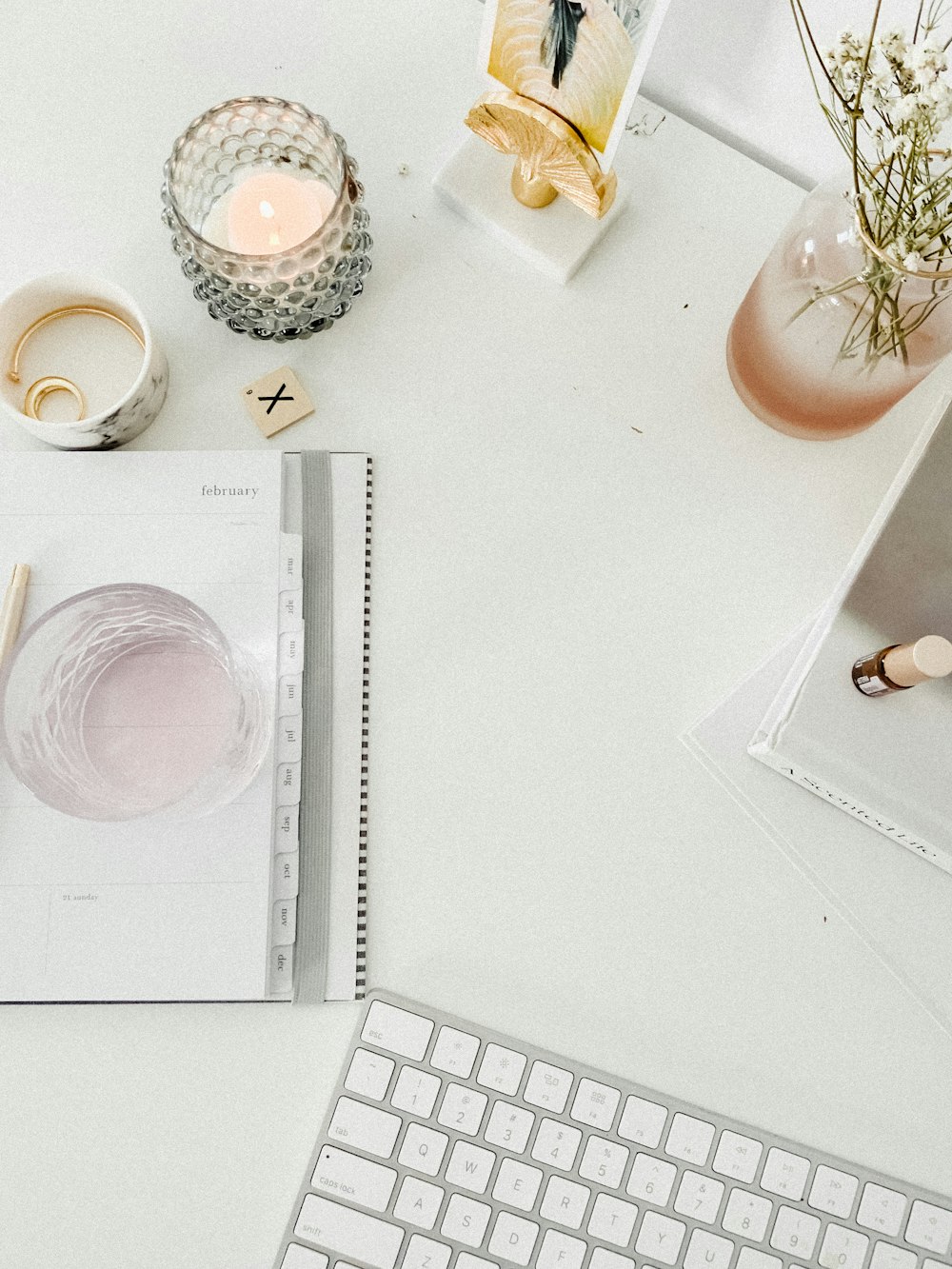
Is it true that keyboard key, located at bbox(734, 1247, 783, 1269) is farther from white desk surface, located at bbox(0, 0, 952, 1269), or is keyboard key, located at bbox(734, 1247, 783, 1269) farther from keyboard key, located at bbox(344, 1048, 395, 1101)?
keyboard key, located at bbox(344, 1048, 395, 1101)

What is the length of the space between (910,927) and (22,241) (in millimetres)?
671

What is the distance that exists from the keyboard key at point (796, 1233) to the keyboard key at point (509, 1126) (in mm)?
132

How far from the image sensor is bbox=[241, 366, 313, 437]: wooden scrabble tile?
0.59 metres

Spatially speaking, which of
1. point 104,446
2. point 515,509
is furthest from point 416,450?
point 104,446

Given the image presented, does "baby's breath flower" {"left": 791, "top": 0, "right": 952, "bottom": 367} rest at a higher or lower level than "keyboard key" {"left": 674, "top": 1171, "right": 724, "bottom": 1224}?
higher

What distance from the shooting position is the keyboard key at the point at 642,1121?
51 cm

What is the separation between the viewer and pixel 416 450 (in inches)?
23.4

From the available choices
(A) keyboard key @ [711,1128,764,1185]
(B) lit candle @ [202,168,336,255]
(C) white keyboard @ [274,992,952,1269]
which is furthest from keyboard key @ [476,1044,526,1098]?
(B) lit candle @ [202,168,336,255]

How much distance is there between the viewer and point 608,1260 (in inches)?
19.6

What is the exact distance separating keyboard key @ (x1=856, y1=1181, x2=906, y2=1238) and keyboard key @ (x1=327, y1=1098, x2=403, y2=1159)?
25cm

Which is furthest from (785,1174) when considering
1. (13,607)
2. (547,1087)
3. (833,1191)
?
(13,607)

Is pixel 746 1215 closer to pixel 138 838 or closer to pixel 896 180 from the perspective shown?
pixel 138 838

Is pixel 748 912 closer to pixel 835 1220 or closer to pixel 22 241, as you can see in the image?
pixel 835 1220

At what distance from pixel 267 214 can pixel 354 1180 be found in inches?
21.0
